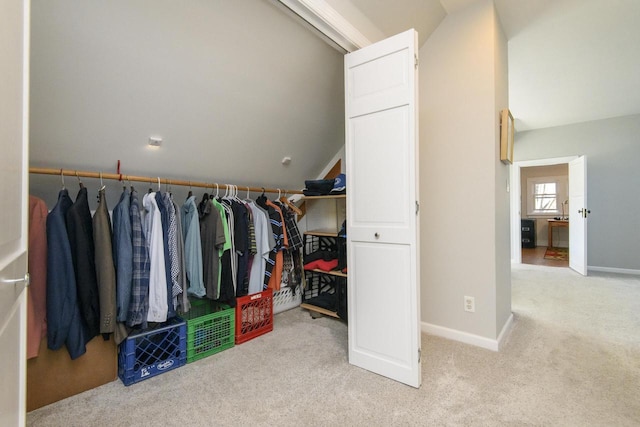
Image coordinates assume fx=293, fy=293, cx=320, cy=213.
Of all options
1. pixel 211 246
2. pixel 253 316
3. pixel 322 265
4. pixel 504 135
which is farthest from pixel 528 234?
pixel 211 246

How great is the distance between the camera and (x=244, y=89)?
201 centimetres

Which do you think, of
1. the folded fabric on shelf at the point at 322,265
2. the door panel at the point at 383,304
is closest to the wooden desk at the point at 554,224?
the folded fabric on shelf at the point at 322,265

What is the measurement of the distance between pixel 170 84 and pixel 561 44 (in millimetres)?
3257

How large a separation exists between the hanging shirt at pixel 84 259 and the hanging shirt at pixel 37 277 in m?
0.11

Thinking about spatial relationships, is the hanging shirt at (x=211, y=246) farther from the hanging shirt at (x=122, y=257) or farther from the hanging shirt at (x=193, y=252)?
the hanging shirt at (x=122, y=257)

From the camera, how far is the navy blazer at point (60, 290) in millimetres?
1520

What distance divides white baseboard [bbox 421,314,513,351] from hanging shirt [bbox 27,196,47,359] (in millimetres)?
2532

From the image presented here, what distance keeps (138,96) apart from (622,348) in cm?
370

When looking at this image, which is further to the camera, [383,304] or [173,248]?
[173,248]

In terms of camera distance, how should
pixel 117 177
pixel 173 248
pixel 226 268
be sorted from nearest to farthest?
pixel 117 177, pixel 173 248, pixel 226 268

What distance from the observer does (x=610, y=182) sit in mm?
4570

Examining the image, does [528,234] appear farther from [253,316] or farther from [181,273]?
[181,273]

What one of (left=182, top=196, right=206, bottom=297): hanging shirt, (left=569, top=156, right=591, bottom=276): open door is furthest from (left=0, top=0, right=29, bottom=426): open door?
(left=569, top=156, right=591, bottom=276): open door

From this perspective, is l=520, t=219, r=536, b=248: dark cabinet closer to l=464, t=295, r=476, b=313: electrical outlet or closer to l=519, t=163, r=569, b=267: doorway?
l=519, t=163, r=569, b=267: doorway
